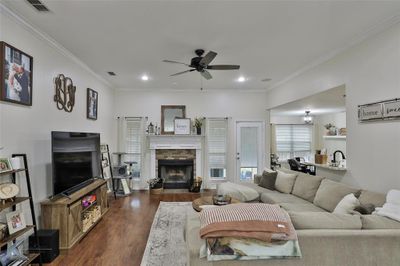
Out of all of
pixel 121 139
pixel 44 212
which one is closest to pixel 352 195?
pixel 44 212

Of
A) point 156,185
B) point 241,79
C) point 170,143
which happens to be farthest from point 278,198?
point 170,143

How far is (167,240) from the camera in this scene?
10.6ft

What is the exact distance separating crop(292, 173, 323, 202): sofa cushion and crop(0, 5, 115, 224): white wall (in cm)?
404

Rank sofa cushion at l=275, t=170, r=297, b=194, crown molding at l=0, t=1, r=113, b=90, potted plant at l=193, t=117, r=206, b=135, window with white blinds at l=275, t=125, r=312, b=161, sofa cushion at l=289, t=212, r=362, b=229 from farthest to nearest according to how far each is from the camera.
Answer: window with white blinds at l=275, t=125, r=312, b=161 < potted plant at l=193, t=117, r=206, b=135 < sofa cushion at l=275, t=170, r=297, b=194 < crown molding at l=0, t=1, r=113, b=90 < sofa cushion at l=289, t=212, r=362, b=229

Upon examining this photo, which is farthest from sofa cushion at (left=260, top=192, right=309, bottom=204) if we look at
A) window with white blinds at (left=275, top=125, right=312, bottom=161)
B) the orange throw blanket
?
window with white blinds at (left=275, top=125, right=312, bottom=161)

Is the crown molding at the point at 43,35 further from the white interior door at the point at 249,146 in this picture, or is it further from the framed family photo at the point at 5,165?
the white interior door at the point at 249,146

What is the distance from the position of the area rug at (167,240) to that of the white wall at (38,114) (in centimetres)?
163

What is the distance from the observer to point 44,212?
2967 mm

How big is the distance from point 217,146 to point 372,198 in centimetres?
430

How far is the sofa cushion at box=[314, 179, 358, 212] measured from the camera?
3146 millimetres

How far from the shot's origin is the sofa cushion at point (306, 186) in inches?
149

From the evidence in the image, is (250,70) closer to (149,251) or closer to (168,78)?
(168,78)

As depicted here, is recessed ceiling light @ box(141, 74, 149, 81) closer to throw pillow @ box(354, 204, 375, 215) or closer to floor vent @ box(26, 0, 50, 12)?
floor vent @ box(26, 0, 50, 12)

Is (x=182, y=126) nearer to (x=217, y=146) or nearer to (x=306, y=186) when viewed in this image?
(x=217, y=146)
